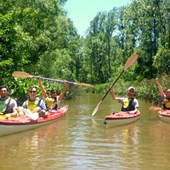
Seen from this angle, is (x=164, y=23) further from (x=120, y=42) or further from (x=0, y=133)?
(x=0, y=133)

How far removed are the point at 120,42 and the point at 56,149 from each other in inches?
2153

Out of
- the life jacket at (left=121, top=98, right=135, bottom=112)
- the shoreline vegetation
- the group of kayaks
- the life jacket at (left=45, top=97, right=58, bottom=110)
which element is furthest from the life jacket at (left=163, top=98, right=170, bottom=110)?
the shoreline vegetation

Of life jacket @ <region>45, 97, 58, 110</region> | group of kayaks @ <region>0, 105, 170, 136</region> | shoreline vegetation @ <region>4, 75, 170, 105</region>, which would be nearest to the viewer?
group of kayaks @ <region>0, 105, 170, 136</region>

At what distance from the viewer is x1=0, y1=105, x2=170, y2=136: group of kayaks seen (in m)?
10.2

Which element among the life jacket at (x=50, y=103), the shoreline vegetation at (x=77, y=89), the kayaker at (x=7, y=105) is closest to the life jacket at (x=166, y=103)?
the life jacket at (x=50, y=103)

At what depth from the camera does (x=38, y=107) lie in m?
12.0

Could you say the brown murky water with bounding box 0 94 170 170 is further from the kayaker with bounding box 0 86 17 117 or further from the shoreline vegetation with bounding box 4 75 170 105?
the shoreline vegetation with bounding box 4 75 170 105

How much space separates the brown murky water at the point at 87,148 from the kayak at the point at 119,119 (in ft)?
0.67

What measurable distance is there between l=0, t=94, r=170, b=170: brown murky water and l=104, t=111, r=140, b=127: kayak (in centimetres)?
21

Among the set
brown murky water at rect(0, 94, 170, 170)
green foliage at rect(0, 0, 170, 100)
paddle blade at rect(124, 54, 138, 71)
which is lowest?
brown murky water at rect(0, 94, 170, 170)

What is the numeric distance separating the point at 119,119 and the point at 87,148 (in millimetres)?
3762

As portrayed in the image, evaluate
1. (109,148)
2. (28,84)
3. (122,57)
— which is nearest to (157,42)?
(122,57)

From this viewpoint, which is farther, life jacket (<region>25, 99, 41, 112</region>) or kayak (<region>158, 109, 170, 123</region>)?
kayak (<region>158, 109, 170, 123</region>)

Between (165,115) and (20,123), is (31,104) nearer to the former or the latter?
(20,123)
